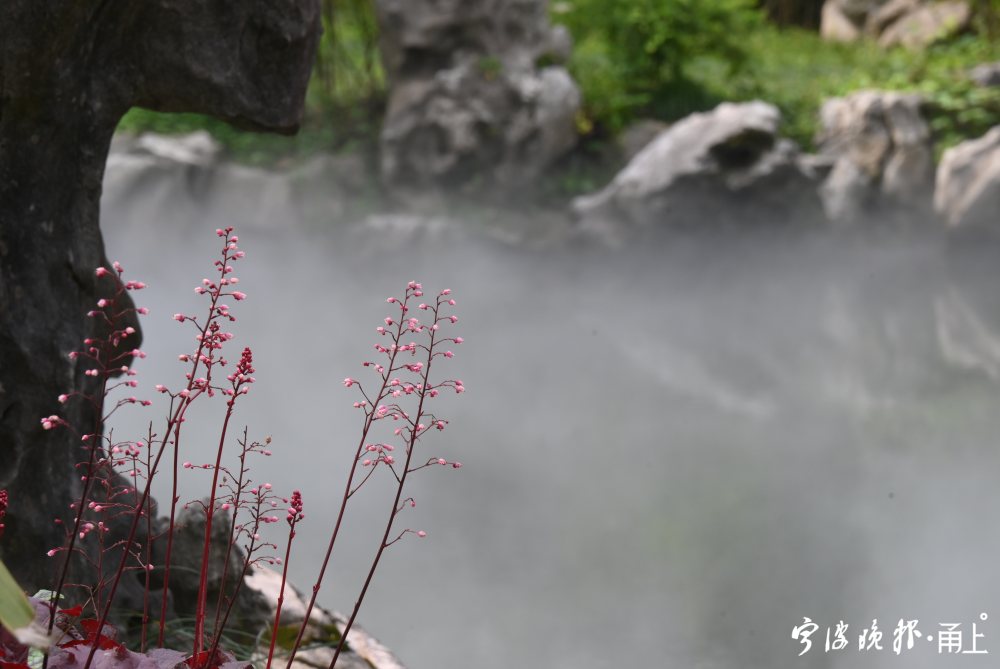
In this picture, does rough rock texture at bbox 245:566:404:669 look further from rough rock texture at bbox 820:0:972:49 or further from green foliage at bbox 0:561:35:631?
rough rock texture at bbox 820:0:972:49

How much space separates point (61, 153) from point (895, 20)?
1358 cm

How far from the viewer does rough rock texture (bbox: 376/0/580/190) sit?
8250 mm

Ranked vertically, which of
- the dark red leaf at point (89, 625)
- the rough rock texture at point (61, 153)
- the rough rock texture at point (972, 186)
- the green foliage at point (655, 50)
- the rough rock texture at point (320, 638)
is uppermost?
the green foliage at point (655, 50)

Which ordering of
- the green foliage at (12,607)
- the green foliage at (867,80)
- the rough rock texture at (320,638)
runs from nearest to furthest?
the green foliage at (12,607) < the rough rock texture at (320,638) < the green foliage at (867,80)

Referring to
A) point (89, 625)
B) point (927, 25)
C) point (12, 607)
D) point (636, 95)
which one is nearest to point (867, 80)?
point (636, 95)

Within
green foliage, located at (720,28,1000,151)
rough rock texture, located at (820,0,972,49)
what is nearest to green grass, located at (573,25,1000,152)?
green foliage, located at (720,28,1000,151)

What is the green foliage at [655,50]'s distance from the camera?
924 centimetres

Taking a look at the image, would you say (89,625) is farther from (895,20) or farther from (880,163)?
(895,20)

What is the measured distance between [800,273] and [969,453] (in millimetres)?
3269

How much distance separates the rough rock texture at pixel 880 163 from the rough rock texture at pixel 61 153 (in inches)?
260

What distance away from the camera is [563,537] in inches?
152

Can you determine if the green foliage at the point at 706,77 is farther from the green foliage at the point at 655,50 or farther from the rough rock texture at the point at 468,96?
the rough rock texture at the point at 468,96

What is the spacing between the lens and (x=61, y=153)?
2.19 m

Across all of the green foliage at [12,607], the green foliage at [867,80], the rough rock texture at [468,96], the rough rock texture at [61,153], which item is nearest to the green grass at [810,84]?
the green foliage at [867,80]
